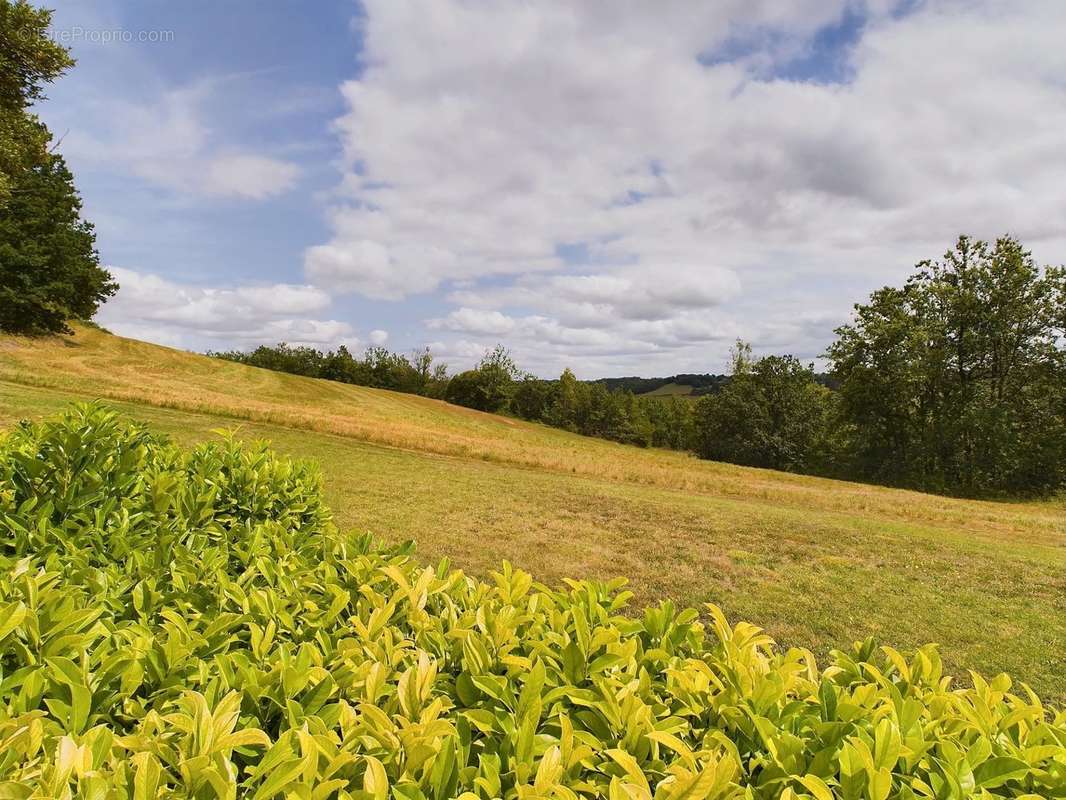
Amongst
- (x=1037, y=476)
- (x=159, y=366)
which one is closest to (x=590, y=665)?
(x=1037, y=476)

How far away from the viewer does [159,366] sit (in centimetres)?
4378

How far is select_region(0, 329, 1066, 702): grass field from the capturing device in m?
7.24

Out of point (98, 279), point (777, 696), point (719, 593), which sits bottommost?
point (719, 593)

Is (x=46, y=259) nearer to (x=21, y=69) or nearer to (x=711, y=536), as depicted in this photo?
(x=21, y=69)

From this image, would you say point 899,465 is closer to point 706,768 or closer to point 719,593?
point 719,593

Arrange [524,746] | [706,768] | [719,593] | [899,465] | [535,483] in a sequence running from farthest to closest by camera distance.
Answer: [899,465]
[535,483]
[719,593]
[524,746]
[706,768]

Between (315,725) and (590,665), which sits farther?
(590,665)

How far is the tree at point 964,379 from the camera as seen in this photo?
34094 mm

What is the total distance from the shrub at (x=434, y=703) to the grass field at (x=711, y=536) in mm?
5441

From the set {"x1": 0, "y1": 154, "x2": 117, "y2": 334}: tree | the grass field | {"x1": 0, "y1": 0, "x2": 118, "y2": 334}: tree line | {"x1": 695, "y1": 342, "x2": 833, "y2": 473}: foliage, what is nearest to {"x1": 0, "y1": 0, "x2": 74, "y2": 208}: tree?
the grass field

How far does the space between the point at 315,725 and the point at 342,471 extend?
14.4 meters

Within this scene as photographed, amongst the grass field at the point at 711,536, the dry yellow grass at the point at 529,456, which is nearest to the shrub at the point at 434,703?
the grass field at the point at 711,536

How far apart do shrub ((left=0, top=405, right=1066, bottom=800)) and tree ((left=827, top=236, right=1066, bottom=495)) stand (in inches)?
1723

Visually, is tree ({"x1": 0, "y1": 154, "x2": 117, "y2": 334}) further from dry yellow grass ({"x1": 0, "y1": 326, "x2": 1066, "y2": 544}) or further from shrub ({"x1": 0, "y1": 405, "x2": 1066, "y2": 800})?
shrub ({"x1": 0, "y1": 405, "x2": 1066, "y2": 800})
